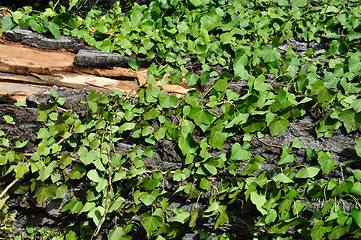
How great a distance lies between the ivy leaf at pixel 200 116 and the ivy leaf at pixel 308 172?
588 mm

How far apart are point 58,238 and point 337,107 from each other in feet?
6.91

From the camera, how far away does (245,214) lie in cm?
139

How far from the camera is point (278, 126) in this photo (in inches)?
52.3

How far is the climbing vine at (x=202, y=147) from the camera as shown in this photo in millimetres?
1272

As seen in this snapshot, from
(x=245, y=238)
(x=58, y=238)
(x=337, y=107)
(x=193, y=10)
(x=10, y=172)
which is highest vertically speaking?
(x=193, y=10)

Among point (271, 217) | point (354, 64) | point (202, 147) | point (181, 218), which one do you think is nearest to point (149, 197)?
point (181, 218)

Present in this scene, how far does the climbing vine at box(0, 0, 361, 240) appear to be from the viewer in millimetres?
1272

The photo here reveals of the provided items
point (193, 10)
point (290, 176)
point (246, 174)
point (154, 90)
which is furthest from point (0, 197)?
point (193, 10)

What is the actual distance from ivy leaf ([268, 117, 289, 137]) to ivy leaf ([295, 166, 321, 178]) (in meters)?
0.25

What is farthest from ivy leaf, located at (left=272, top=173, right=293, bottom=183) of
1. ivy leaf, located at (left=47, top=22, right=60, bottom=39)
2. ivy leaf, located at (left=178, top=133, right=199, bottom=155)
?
ivy leaf, located at (left=47, top=22, right=60, bottom=39)

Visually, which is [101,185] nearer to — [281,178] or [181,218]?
[181,218]

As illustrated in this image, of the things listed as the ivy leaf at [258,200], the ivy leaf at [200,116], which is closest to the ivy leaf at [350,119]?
the ivy leaf at [258,200]

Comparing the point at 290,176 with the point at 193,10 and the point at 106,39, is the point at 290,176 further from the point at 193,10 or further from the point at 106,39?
the point at 106,39

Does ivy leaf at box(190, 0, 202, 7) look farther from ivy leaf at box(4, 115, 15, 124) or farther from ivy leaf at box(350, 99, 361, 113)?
ivy leaf at box(4, 115, 15, 124)
